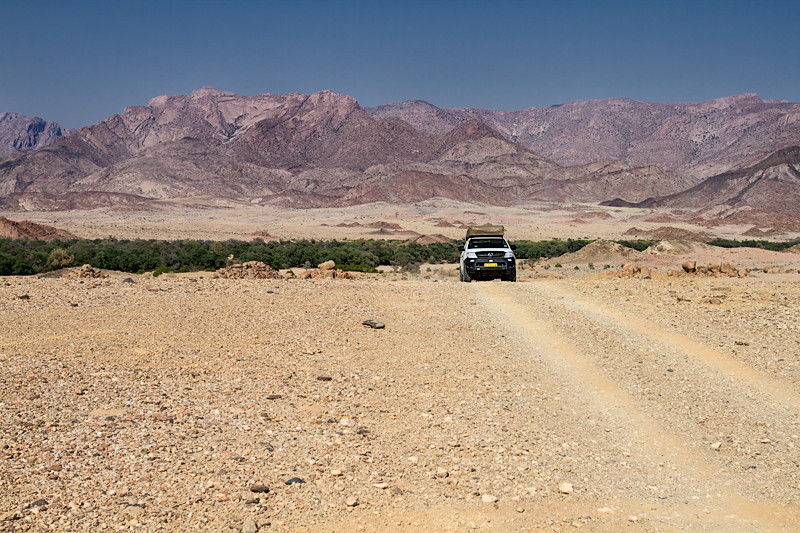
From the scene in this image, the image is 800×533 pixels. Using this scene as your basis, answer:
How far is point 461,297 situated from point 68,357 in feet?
32.3

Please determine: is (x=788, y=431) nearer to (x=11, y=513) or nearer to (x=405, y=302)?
(x=11, y=513)

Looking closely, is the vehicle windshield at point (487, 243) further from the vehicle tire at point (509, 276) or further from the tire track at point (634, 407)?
the tire track at point (634, 407)

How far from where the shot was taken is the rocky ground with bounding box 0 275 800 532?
5.54 metres

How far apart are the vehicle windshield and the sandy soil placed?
55682mm

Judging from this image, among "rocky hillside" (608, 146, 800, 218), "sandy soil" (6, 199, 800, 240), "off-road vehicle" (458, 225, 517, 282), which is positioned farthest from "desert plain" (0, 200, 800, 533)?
"rocky hillside" (608, 146, 800, 218)

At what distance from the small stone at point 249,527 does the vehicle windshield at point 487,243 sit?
1718cm

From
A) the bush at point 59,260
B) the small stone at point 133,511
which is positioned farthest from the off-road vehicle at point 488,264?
the small stone at point 133,511

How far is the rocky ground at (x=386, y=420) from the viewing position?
5535 mm

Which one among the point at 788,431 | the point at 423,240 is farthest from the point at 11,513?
the point at 423,240

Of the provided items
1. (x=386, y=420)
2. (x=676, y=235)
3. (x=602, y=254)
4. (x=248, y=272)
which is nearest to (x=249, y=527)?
(x=386, y=420)

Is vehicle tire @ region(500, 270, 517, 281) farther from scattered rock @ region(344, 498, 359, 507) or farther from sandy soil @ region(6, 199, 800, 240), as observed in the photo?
sandy soil @ region(6, 199, 800, 240)

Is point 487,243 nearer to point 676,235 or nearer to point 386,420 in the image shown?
point 386,420

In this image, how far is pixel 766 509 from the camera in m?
5.68

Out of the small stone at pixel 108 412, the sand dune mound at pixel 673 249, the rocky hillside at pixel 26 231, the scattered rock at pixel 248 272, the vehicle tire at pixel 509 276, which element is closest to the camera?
the small stone at pixel 108 412
